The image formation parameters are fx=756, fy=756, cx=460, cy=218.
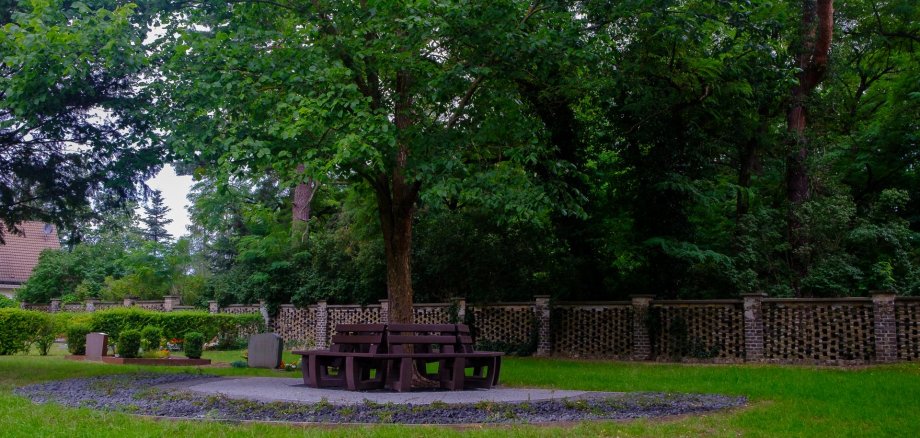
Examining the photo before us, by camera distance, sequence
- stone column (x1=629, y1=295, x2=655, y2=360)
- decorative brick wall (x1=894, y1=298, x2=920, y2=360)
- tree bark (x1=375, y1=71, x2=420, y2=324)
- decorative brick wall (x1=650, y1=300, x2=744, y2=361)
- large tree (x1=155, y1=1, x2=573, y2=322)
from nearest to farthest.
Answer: large tree (x1=155, y1=1, x2=573, y2=322) → tree bark (x1=375, y1=71, x2=420, y2=324) → decorative brick wall (x1=894, y1=298, x2=920, y2=360) → decorative brick wall (x1=650, y1=300, x2=744, y2=361) → stone column (x1=629, y1=295, x2=655, y2=360)

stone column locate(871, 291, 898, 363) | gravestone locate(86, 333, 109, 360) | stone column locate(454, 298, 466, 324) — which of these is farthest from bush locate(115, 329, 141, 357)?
stone column locate(871, 291, 898, 363)

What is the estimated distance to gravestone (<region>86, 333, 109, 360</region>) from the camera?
20.3 metres

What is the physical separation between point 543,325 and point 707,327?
14.7 ft

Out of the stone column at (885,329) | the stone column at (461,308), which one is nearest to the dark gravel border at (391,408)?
the stone column at (885,329)

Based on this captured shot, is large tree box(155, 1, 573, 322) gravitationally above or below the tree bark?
above

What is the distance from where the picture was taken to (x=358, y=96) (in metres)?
11.3

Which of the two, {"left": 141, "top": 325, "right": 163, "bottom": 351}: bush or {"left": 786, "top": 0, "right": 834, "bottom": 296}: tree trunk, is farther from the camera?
{"left": 786, "top": 0, "right": 834, "bottom": 296}: tree trunk

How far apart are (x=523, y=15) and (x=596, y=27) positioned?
7.75ft

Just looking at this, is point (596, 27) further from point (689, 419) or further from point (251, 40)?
point (689, 419)

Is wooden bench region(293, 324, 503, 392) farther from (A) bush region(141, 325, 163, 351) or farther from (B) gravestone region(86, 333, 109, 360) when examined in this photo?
(B) gravestone region(86, 333, 109, 360)

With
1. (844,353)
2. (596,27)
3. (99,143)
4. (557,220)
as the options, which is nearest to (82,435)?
(99,143)

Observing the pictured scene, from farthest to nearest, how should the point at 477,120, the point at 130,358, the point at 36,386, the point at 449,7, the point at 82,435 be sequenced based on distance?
the point at 130,358 → the point at 477,120 → the point at 36,386 → the point at 449,7 → the point at 82,435

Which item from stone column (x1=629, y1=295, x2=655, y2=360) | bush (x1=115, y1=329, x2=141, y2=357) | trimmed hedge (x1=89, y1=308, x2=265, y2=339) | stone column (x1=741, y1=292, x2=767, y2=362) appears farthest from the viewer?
trimmed hedge (x1=89, y1=308, x2=265, y2=339)

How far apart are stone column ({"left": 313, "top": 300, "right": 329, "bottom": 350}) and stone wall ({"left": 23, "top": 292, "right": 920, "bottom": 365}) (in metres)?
2.42
